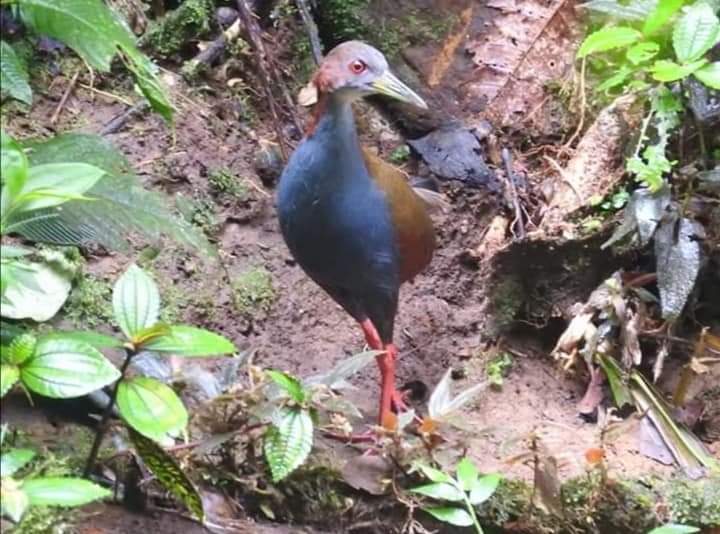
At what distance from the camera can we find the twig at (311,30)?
3289 mm

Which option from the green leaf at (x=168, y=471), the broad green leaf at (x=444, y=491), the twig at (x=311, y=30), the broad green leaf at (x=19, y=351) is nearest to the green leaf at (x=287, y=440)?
the green leaf at (x=168, y=471)

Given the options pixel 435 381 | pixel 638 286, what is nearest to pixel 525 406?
pixel 435 381

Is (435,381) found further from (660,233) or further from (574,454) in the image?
(660,233)

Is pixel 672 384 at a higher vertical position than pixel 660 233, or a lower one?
lower

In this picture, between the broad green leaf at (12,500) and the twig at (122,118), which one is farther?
the twig at (122,118)

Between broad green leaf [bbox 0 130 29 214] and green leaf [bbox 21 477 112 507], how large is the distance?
38 cm

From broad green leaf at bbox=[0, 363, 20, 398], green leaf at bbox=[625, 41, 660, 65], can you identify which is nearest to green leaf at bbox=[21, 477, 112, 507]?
broad green leaf at bbox=[0, 363, 20, 398]


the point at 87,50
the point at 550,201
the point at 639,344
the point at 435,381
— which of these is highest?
the point at 87,50

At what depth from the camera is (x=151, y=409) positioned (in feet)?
5.66

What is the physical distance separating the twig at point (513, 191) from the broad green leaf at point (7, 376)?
162cm

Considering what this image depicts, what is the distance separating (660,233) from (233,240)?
3.73ft

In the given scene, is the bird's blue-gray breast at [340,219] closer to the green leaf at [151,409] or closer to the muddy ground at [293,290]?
the muddy ground at [293,290]

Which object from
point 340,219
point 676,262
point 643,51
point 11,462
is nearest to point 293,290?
point 340,219

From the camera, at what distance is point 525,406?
273 centimetres
